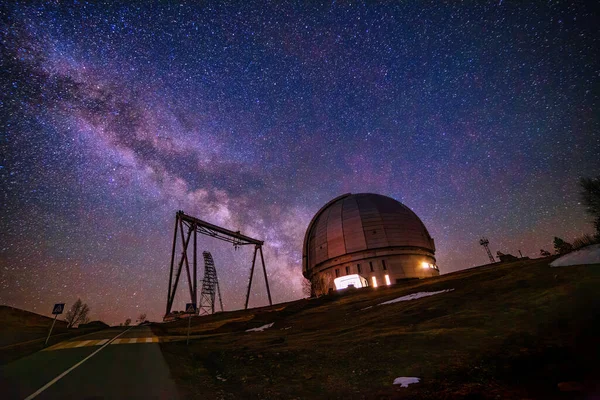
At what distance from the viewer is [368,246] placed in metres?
38.2

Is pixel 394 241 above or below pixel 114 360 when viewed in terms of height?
above

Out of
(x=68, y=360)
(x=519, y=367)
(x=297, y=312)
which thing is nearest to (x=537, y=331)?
(x=519, y=367)

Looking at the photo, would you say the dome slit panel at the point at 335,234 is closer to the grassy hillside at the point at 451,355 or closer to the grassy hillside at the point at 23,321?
the grassy hillside at the point at 451,355

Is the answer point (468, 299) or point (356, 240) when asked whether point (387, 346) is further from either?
point (356, 240)

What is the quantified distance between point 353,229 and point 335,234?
313 cm

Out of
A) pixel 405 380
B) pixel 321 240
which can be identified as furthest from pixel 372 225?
pixel 405 380

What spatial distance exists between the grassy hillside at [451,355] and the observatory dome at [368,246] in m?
25.9

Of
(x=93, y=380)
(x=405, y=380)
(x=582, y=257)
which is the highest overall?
(x=582, y=257)

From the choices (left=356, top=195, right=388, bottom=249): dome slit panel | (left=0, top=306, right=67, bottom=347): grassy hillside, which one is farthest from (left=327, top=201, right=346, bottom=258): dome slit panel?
(left=0, top=306, right=67, bottom=347): grassy hillside

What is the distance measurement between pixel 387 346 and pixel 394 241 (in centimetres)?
3243

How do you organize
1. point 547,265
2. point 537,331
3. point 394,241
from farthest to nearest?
point 394,241 → point 547,265 → point 537,331

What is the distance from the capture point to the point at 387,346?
816 cm

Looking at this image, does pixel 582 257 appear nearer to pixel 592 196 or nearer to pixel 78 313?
pixel 592 196

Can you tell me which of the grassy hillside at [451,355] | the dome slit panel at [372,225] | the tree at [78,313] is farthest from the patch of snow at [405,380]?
the tree at [78,313]
